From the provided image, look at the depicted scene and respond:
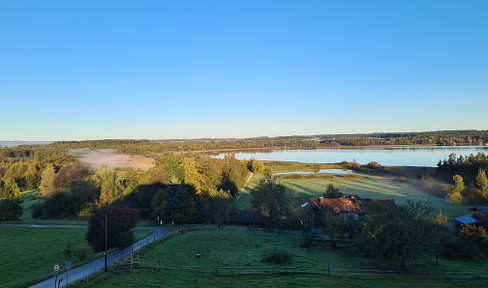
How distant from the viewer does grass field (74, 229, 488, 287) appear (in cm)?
1933

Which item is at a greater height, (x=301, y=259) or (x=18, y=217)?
(x=301, y=259)

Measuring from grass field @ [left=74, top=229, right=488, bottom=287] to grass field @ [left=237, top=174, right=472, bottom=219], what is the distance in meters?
28.1

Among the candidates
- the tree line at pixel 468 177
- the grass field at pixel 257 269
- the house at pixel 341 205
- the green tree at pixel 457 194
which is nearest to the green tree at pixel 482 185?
the tree line at pixel 468 177

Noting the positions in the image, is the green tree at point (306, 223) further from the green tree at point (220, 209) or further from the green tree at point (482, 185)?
the green tree at point (482, 185)

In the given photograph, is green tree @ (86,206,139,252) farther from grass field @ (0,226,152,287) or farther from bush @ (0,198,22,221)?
bush @ (0,198,22,221)

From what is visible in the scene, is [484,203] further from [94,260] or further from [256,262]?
[94,260]

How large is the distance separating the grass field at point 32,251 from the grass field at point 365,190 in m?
33.2

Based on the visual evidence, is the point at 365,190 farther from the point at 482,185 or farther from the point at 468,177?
the point at 468,177

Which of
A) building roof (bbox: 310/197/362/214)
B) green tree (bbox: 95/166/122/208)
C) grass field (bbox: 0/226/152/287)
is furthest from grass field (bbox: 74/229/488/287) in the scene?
green tree (bbox: 95/166/122/208)

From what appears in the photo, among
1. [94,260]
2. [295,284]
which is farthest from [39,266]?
[295,284]

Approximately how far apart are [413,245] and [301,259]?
30.7 ft

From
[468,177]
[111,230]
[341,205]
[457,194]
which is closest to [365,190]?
[457,194]

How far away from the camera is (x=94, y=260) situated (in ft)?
84.6

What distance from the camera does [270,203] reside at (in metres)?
45.7
